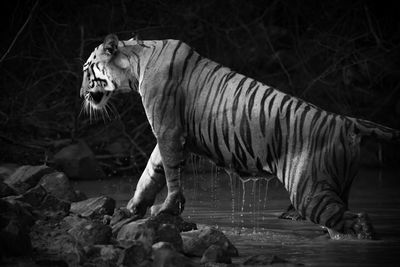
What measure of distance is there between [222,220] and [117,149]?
4.17 metres

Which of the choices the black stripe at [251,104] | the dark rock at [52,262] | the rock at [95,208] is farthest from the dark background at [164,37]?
the dark rock at [52,262]

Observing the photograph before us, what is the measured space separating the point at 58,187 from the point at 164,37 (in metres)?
4.41

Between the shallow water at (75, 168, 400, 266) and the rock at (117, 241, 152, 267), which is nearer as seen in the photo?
the rock at (117, 241, 152, 267)

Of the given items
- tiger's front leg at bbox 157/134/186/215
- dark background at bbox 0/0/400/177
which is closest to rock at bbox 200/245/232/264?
tiger's front leg at bbox 157/134/186/215

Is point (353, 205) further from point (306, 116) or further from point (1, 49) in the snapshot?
point (1, 49)

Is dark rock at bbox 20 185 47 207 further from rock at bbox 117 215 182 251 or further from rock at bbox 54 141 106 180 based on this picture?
rock at bbox 54 141 106 180

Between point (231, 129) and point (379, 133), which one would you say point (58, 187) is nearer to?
point (231, 129)

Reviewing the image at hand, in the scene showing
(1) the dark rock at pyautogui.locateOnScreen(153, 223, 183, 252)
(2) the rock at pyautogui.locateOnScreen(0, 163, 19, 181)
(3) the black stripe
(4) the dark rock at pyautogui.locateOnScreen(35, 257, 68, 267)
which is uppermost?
(3) the black stripe

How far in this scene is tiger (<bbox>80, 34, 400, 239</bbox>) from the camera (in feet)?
18.7

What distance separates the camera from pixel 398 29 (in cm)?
1252

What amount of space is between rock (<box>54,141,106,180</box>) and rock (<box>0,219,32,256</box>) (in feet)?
17.3

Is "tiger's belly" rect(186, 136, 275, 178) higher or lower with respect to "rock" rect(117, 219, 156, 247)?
higher

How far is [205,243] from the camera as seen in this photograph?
5055mm

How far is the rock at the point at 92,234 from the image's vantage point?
5039 mm
